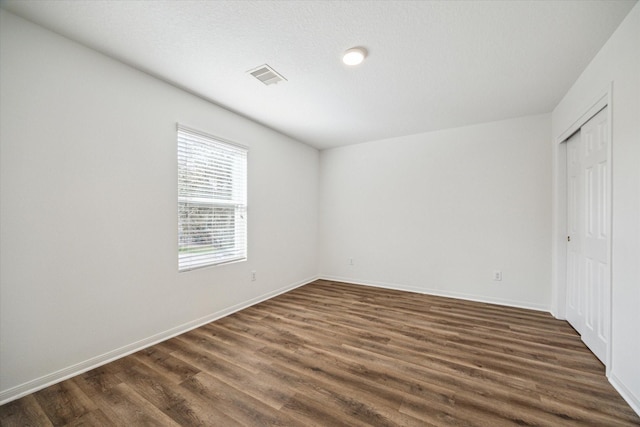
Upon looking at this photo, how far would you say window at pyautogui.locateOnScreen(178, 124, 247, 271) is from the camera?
2801 millimetres

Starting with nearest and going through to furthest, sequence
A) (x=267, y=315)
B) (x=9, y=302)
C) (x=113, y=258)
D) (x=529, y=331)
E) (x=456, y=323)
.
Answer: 1. (x=9, y=302)
2. (x=113, y=258)
3. (x=529, y=331)
4. (x=456, y=323)
5. (x=267, y=315)

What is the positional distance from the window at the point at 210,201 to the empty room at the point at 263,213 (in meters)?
0.03

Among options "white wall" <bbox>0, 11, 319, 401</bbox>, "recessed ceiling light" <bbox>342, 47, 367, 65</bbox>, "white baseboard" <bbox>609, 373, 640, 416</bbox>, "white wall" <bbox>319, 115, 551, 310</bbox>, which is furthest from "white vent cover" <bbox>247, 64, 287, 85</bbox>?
"white baseboard" <bbox>609, 373, 640, 416</bbox>

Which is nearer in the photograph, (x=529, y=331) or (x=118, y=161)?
(x=118, y=161)

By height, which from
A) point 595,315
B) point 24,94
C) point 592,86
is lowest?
point 595,315

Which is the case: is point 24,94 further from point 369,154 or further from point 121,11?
point 369,154

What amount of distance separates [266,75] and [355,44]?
3.07ft

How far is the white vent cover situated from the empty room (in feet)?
0.11

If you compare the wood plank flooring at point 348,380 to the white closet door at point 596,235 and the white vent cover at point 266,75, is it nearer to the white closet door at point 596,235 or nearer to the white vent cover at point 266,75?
the white closet door at point 596,235

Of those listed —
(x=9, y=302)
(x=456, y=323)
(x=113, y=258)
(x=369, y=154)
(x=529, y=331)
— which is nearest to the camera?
(x=9, y=302)

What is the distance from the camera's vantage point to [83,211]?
2.05m

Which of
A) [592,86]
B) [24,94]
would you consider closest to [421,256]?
[592,86]

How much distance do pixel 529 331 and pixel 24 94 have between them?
16.3ft

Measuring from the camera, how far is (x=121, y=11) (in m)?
1.73
